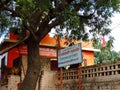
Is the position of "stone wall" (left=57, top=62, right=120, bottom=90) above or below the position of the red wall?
below

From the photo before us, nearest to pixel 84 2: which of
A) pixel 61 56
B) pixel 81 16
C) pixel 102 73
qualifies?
pixel 81 16

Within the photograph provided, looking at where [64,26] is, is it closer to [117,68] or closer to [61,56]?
[61,56]

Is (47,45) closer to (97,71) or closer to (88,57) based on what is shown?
(88,57)

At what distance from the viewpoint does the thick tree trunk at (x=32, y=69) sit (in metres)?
11.5

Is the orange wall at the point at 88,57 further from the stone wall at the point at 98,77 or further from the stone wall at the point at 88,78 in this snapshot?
the stone wall at the point at 98,77

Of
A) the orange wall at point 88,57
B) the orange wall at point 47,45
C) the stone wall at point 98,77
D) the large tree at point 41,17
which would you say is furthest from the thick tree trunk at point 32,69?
the orange wall at point 88,57

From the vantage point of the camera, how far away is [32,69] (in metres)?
11.6

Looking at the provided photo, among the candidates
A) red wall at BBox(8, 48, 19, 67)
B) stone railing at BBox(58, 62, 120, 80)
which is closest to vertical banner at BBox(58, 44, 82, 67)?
stone railing at BBox(58, 62, 120, 80)

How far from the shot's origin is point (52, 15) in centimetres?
1155

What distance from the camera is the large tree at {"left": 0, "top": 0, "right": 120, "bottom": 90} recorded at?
427 inches

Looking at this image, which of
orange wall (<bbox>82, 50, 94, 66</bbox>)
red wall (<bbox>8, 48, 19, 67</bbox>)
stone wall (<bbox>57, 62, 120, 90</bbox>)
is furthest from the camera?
orange wall (<bbox>82, 50, 94, 66</bbox>)

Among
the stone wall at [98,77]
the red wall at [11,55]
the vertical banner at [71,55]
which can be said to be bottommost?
the stone wall at [98,77]

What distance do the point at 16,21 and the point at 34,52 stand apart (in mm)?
1475

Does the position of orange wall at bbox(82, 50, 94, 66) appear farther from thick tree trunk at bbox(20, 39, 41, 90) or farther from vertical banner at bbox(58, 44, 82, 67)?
thick tree trunk at bbox(20, 39, 41, 90)
